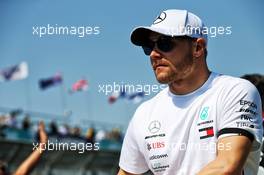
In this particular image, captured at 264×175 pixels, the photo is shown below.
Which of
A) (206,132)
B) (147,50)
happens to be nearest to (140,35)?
(147,50)

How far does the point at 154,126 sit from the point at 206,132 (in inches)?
15.1

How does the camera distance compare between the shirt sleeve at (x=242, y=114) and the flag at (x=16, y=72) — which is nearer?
the shirt sleeve at (x=242, y=114)

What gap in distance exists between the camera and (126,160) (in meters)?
4.22

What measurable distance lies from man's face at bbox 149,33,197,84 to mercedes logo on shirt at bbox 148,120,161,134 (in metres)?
0.26

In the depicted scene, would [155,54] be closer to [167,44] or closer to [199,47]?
[167,44]

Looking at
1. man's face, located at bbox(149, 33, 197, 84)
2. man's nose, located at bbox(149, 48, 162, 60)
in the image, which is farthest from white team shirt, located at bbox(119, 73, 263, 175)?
man's nose, located at bbox(149, 48, 162, 60)

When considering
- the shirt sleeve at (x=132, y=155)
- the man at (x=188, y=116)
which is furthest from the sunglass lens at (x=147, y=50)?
the shirt sleeve at (x=132, y=155)

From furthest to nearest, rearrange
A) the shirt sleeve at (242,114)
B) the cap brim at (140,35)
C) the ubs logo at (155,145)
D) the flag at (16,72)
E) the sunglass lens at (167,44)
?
the flag at (16,72) → the cap brim at (140,35) → the sunglass lens at (167,44) → the ubs logo at (155,145) → the shirt sleeve at (242,114)

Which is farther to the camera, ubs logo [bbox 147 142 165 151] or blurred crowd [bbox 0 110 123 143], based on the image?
blurred crowd [bbox 0 110 123 143]

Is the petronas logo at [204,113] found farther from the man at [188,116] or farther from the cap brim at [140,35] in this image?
the cap brim at [140,35]

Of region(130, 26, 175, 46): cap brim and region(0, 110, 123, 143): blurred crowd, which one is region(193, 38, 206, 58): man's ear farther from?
region(0, 110, 123, 143): blurred crowd

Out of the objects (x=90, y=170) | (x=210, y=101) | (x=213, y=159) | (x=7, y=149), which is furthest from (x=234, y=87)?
(x=90, y=170)

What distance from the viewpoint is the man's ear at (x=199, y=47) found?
402 centimetres

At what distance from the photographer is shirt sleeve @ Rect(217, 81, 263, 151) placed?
3.61 metres
